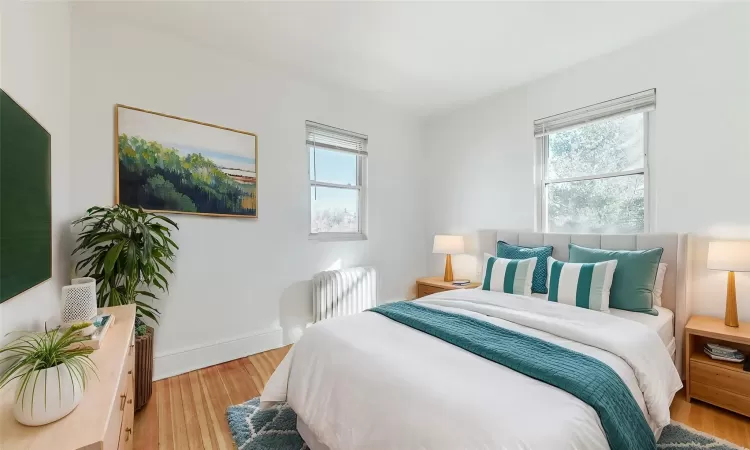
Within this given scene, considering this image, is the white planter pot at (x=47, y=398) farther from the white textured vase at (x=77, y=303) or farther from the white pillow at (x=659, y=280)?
the white pillow at (x=659, y=280)

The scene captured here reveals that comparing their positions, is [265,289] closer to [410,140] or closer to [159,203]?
[159,203]

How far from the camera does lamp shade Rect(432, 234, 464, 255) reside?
11.8 ft


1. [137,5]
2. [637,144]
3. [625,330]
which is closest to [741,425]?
[625,330]

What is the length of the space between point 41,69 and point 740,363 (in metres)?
4.30

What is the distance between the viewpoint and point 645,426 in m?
1.23

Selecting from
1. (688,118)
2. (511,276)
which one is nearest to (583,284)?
(511,276)

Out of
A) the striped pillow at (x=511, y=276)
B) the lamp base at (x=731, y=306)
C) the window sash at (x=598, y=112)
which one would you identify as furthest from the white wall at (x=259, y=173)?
the lamp base at (x=731, y=306)

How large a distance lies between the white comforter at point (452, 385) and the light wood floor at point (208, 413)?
45cm

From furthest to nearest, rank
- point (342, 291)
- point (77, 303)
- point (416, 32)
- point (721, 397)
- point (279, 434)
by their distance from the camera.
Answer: point (342, 291) < point (416, 32) < point (721, 397) < point (279, 434) < point (77, 303)

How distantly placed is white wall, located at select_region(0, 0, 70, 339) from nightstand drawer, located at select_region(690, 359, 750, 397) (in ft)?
11.8

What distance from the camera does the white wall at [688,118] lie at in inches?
83.9

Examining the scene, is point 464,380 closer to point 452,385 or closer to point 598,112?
point 452,385

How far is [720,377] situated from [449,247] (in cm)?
221

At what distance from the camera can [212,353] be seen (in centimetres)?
265
